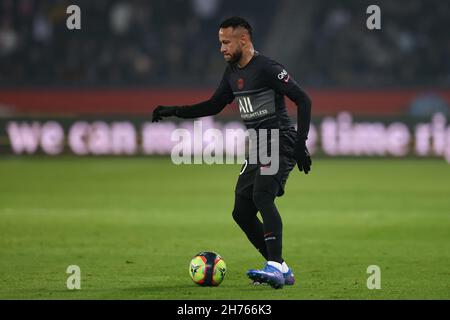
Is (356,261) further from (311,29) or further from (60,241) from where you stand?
(311,29)

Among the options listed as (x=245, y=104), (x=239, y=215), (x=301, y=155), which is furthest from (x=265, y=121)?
(x=239, y=215)

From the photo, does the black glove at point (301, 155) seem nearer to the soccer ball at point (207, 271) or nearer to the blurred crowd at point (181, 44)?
the soccer ball at point (207, 271)

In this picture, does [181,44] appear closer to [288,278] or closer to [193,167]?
[193,167]

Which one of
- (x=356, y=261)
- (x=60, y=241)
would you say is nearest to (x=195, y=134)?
(x=60, y=241)

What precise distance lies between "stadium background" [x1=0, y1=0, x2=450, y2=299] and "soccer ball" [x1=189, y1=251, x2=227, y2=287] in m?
0.14

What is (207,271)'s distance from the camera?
7.77 meters

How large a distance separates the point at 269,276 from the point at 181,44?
2029 cm

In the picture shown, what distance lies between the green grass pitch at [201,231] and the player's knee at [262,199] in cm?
65

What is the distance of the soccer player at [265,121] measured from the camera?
761 cm

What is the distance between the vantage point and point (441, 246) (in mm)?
10352

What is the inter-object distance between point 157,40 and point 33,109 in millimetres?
3911

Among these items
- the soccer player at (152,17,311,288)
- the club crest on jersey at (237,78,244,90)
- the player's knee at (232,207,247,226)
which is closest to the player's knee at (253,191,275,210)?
the soccer player at (152,17,311,288)

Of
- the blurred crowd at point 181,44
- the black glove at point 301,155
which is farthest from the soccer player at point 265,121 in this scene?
the blurred crowd at point 181,44
